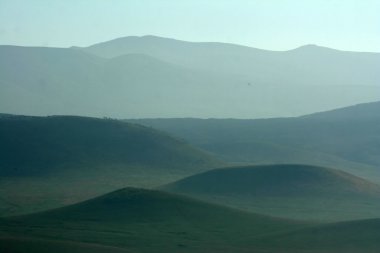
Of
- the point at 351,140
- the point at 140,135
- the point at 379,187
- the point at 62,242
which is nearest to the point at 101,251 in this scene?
the point at 62,242

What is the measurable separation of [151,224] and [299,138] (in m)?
86.9

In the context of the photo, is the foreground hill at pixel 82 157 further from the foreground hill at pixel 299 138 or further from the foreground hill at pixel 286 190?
the foreground hill at pixel 299 138

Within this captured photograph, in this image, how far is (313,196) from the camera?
8288cm

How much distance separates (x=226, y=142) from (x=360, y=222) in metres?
82.0

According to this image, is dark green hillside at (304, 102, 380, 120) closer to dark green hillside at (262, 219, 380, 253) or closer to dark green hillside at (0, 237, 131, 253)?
dark green hillside at (262, 219, 380, 253)

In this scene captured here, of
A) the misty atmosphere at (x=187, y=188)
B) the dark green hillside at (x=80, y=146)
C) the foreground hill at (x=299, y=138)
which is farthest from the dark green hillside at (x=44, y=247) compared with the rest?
the foreground hill at (x=299, y=138)

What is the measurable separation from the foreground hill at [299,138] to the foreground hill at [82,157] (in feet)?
40.9

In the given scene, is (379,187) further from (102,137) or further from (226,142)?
(226,142)

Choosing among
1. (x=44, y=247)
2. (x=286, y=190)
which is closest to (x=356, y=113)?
(x=286, y=190)

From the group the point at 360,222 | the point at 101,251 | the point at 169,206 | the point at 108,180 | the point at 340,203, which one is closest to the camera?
the point at 101,251

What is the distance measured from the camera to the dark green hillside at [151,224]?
51.4m

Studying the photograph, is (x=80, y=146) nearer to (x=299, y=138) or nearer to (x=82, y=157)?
(x=82, y=157)

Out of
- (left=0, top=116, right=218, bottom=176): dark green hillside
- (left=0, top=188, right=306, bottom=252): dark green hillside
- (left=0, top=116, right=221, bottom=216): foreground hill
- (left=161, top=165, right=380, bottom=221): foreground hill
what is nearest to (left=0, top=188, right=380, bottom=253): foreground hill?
(left=0, top=188, right=306, bottom=252): dark green hillside

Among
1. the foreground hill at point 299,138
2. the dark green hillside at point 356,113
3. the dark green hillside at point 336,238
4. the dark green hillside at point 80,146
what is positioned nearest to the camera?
the dark green hillside at point 336,238
